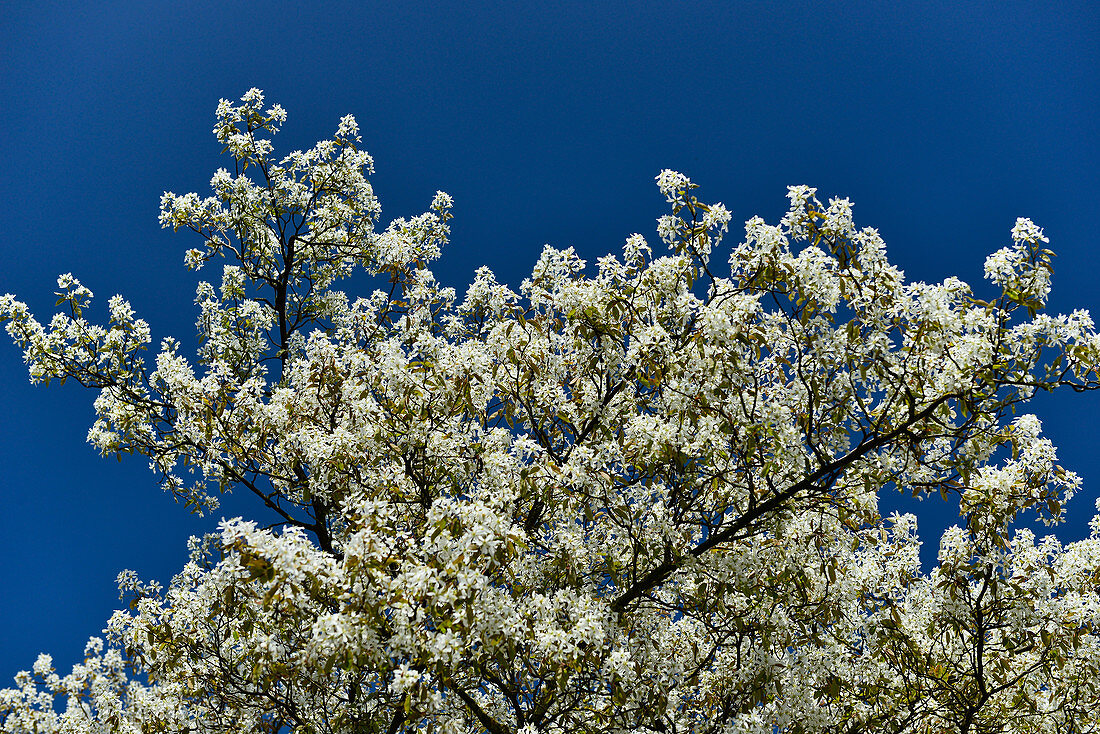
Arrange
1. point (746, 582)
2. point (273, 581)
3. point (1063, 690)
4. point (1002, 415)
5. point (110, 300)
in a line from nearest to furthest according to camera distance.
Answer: point (273, 581), point (1002, 415), point (746, 582), point (1063, 690), point (110, 300)

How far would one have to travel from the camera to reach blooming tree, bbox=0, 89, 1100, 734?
6363mm

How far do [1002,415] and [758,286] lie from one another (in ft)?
7.99

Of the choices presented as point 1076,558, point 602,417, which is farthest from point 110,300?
point 1076,558

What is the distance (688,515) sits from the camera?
26.5ft

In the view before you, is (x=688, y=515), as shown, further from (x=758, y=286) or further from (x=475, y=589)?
Answer: (x=475, y=589)

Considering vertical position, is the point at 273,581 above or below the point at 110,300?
→ below

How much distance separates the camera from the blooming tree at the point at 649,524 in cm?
636

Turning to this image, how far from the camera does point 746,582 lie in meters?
7.32

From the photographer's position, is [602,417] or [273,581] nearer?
[273,581]

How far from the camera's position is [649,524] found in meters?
7.55

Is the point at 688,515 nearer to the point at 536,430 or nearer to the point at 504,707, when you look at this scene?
the point at 536,430

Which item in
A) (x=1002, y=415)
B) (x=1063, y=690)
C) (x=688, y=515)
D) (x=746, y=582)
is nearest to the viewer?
(x=1002, y=415)

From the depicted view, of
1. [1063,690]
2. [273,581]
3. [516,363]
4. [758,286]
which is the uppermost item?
[516,363]

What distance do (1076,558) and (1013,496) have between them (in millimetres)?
1806
